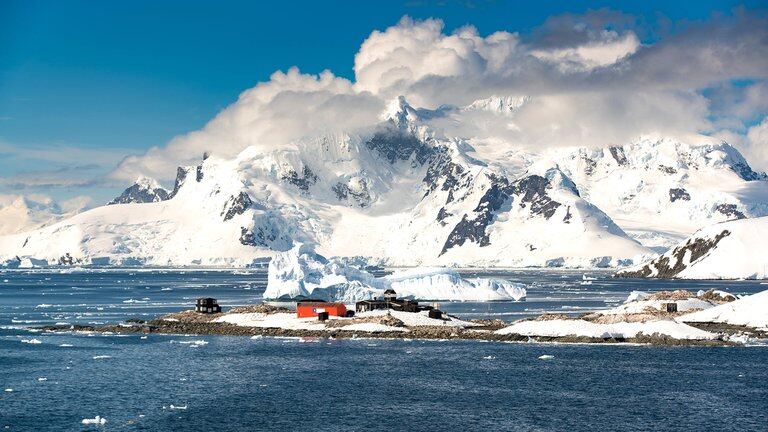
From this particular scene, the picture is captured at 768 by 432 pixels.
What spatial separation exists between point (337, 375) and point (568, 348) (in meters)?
33.1

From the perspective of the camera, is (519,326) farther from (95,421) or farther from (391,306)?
(95,421)

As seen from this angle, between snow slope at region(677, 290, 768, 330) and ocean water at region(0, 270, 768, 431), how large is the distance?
920 inches

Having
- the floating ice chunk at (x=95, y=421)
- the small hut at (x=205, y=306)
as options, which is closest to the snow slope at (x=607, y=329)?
the small hut at (x=205, y=306)

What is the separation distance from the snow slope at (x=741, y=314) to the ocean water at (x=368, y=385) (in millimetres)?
23368

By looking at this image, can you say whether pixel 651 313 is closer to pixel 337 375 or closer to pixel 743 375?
pixel 743 375

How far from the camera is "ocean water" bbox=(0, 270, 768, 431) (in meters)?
69.2

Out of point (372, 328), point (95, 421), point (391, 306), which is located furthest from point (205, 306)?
point (95, 421)

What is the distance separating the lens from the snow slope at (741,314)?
431 feet

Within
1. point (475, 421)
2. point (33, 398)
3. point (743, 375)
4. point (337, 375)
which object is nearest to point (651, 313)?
point (743, 375)

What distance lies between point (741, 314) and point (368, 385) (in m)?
69.9

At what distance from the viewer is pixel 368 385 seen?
276ft

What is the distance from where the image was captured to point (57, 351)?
106375 millimetres

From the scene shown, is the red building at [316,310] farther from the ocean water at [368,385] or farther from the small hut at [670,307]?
the small hut at [670,307]

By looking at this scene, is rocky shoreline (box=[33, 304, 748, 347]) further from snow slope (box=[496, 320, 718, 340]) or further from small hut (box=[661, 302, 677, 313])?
small hut (box=[661, 302, 677, 313])
